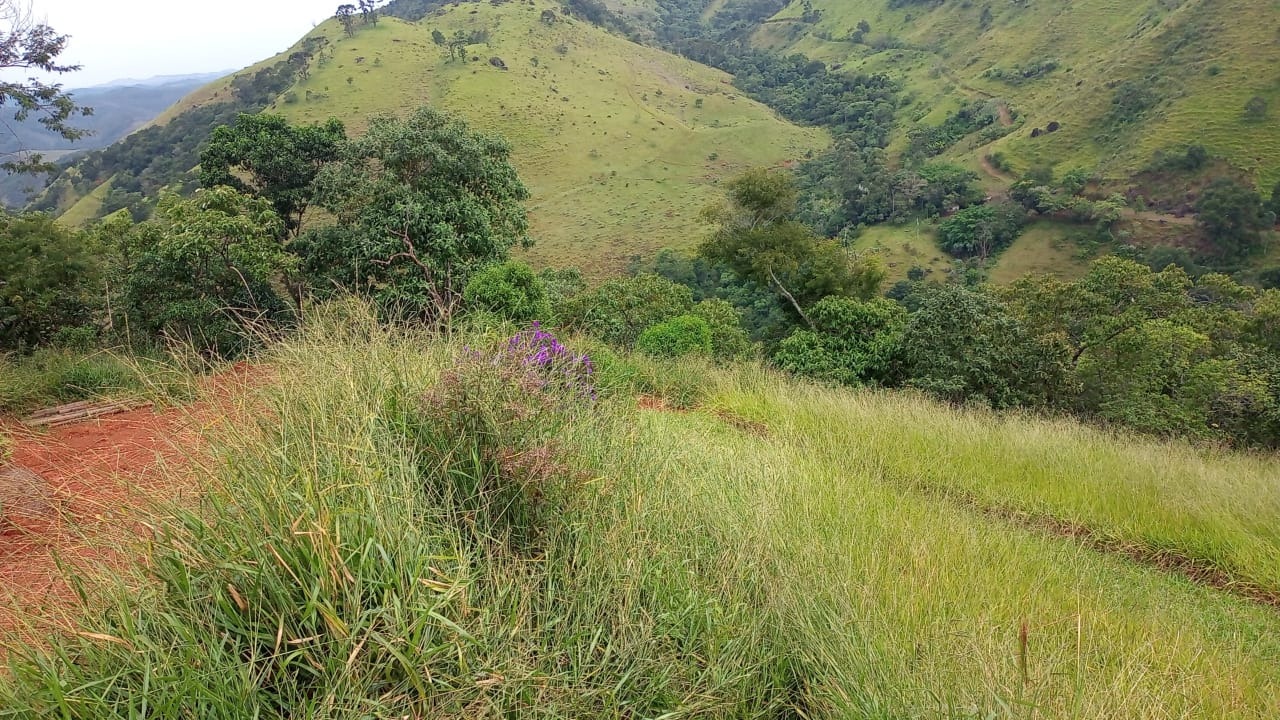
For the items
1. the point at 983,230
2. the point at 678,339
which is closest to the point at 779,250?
the point at 678,339

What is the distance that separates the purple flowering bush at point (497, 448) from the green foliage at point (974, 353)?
11.1 meters

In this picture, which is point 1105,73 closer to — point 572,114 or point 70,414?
point 572,114

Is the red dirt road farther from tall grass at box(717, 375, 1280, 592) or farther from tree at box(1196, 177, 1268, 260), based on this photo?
tree at box(1196, 177, 1268, 260)

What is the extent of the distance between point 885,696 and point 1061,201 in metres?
63.6

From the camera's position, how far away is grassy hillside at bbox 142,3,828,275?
59219mm

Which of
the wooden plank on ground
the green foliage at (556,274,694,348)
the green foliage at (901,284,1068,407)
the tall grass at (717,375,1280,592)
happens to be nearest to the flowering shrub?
the tall grass at (717,375,1280,592)

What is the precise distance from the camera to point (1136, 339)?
14016 mm

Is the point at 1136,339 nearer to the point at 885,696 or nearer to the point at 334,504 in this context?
the point at 885,696

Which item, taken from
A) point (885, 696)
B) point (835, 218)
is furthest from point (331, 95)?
point (885, 696)

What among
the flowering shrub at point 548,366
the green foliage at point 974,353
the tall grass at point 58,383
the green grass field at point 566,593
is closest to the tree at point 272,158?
the tall grass at point 58,383

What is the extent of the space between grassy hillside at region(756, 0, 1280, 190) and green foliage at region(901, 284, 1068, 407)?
5164 cm

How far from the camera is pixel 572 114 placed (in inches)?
2970

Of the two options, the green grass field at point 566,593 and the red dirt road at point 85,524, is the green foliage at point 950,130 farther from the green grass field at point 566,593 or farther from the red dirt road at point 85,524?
the red dirt road at point 85,524

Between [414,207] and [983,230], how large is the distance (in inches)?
2158
